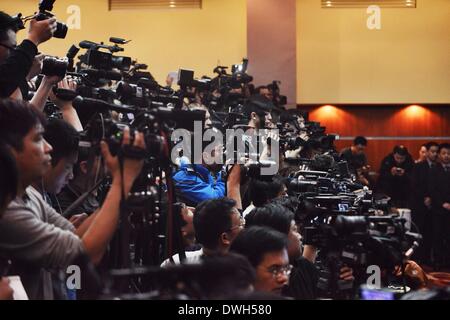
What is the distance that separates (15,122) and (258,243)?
871 millimetres

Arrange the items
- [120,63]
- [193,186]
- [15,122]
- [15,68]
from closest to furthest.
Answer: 1. [15,122]
2. [15,68]
3. [120,63]
4. [193,186]

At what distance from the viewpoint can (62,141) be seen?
2.30 meters

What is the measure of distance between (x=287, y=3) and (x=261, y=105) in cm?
434

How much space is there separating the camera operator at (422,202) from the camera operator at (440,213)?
8 cm

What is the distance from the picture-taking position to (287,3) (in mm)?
9359

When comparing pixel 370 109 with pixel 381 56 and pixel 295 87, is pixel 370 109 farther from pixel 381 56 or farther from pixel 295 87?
pixel 295 87

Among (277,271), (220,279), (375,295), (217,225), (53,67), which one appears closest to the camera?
(220,279)

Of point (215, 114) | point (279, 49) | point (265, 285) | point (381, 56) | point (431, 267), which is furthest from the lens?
point (381, 56)

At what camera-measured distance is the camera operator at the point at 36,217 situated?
1.77m

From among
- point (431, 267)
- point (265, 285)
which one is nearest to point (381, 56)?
point (431, 267)

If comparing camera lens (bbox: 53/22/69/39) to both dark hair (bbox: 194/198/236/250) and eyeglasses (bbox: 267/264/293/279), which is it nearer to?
dark hair (bbox: 194/198/236/250)

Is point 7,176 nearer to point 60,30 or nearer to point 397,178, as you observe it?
point 60,30
